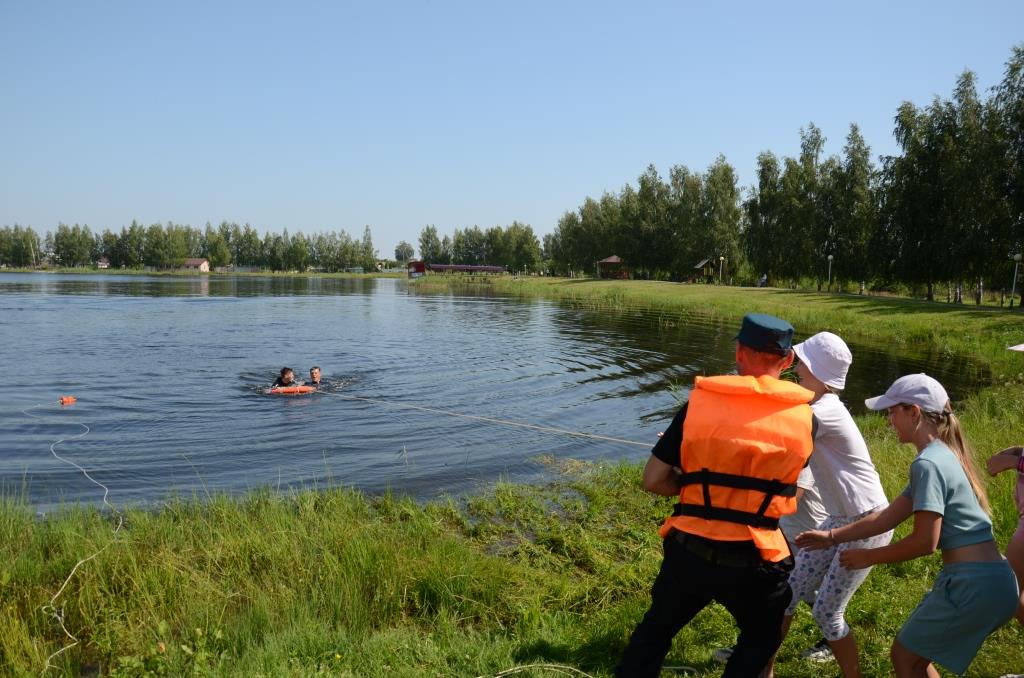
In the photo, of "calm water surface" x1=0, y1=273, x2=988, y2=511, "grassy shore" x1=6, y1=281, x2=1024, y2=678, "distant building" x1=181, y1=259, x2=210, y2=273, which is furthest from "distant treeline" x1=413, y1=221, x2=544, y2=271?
"grassy shore" x1=6, y1=281, x2=1024, y2=678

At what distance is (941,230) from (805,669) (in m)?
46.3

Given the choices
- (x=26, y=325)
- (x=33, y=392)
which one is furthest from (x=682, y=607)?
(x=26, y=325)

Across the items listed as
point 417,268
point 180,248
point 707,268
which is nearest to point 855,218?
point 707,268

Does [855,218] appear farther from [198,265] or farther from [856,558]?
[198,265]

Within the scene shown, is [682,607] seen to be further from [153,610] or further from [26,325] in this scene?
[26,325]

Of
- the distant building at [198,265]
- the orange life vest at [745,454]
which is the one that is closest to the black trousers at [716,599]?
the orange life vest at [745,454]

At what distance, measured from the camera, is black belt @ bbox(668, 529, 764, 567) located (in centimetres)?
318

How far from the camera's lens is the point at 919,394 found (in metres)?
3.60

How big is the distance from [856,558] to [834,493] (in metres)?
0.58

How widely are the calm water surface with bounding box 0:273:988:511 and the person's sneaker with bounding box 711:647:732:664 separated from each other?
543cm

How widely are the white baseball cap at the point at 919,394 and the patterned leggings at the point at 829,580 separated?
883mm

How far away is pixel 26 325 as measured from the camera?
106ft

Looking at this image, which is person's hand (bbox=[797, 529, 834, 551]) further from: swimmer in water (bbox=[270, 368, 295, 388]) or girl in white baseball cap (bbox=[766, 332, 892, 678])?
swimmer in water (bbox=[270, 368, 295, 388])

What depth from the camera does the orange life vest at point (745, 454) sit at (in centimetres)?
310
